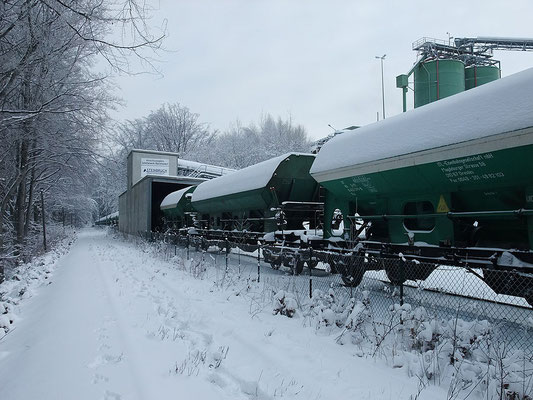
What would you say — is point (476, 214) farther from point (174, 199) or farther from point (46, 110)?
point (174, 199)

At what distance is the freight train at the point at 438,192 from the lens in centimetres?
564

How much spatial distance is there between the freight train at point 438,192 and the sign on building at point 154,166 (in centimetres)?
2389

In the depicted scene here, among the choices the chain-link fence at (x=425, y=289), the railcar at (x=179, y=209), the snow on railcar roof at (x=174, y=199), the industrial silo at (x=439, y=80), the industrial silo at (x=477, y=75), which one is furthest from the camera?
A: the industrial silo at (x=477, y=75)

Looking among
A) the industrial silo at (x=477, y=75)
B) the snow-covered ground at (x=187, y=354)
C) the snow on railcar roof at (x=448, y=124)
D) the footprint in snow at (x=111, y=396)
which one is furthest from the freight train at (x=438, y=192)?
the industrial silo at (x=477, y=75)

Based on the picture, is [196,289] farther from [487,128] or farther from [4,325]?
[487,128]

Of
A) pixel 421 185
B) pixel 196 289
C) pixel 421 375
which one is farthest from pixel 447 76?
pixel 421 375

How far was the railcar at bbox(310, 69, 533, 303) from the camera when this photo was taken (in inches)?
220

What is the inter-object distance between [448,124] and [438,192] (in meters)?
1.33

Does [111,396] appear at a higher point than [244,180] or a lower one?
lower

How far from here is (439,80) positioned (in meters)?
28.3

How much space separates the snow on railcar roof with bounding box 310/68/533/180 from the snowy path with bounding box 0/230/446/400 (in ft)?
12.9

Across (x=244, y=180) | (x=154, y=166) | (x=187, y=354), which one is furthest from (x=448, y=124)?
(x=154, y=166)

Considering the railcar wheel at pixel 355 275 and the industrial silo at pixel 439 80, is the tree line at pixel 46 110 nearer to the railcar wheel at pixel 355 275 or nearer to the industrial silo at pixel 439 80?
the railcar wheel at pixel 355 275

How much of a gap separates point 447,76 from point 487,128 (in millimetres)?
25913
